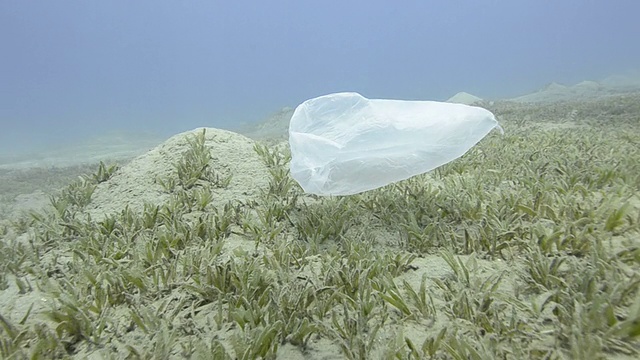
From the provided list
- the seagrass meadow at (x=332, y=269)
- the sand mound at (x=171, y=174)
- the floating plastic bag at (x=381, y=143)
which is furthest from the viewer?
the sand mound at (x=171, y=174)

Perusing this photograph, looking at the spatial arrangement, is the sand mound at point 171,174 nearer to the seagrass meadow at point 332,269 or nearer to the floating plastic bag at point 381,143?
the seagrass meadow at point 332,269

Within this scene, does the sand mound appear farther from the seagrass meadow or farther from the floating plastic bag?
the floating plastic bag

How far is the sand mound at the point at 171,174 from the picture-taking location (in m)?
3.80

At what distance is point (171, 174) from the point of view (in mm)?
4199

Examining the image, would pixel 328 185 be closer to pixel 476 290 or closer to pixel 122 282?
pixel 476 290

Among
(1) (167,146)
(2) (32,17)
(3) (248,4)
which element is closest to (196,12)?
(3) (248,4)

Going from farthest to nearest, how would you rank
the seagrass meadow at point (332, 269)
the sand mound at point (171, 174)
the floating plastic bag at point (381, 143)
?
the sand mound at point (171, 174)
the floating plastic bag at point (381, 143)
the seagrass meadow at point (332, 269)

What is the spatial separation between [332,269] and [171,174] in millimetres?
2858

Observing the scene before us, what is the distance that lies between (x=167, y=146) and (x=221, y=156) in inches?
34.6

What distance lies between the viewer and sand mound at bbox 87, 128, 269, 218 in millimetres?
3801

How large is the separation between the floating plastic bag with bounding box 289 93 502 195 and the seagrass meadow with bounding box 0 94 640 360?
451mm

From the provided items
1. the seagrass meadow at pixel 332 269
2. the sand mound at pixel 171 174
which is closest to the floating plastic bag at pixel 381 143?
the seagrass meadow at pixel 332 269

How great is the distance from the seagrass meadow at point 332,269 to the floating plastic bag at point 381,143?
0.45 meters

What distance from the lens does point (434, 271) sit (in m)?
2.28
